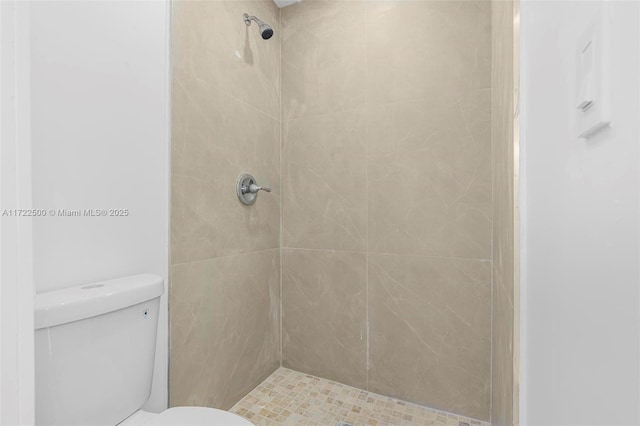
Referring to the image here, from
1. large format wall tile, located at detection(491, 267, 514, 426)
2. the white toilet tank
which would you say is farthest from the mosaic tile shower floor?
the white toilet tank

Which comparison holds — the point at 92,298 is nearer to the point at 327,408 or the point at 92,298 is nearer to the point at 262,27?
the point at 327,408

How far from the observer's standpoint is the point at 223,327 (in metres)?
1.26

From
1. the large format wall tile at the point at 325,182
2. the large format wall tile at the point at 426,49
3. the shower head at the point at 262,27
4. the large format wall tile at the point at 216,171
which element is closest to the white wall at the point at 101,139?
the large format wall tile at the point at 216,171

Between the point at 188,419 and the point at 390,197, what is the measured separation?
42.3 inches

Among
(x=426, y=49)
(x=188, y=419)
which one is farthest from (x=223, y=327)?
(x=426, y=49)

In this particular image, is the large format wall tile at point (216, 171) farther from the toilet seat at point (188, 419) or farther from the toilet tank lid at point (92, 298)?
the toilet seat at point (188, 419)

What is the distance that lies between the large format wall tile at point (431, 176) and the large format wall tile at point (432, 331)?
87 mm

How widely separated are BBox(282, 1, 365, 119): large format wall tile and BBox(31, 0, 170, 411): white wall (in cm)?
67

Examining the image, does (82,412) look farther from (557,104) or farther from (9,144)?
(557,104)

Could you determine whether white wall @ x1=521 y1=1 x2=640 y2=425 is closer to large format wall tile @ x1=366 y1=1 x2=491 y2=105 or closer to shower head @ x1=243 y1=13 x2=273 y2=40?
large format wall tile @ x1=366 y1=1 x2=491 y2=105

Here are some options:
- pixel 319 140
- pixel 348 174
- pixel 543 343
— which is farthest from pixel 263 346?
pixel 543 343

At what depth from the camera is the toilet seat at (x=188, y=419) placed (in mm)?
797

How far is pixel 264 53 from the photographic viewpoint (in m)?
1.50

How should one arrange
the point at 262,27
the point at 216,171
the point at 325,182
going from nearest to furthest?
the point at 216,171, the point at 262,27, the point at 325,182
